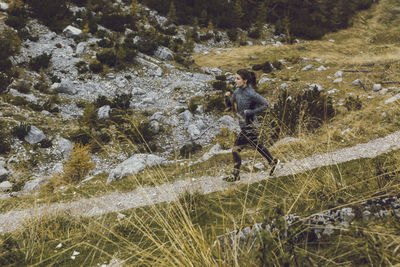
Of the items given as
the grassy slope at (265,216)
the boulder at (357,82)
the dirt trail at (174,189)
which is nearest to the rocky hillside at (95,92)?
the dirt trail at (174,189)

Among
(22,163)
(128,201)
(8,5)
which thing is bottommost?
(22,163)

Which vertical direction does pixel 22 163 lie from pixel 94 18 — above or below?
below

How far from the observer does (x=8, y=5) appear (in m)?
15.5

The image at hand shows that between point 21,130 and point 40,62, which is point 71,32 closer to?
point 40,62

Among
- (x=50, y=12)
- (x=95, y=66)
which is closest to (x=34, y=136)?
(x=95, y=66)

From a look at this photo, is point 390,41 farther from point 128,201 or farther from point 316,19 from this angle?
point 128,201

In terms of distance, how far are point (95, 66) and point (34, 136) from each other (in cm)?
613

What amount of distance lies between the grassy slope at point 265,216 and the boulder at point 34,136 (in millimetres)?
3859

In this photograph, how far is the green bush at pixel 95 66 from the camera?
13618 mm

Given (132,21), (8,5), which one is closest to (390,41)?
→ (132,21)

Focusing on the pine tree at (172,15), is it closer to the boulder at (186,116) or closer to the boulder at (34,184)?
the boulder at (186,116)

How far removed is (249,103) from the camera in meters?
4.05

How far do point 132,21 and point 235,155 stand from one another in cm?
1781

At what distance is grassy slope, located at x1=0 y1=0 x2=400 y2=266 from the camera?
130 cm
